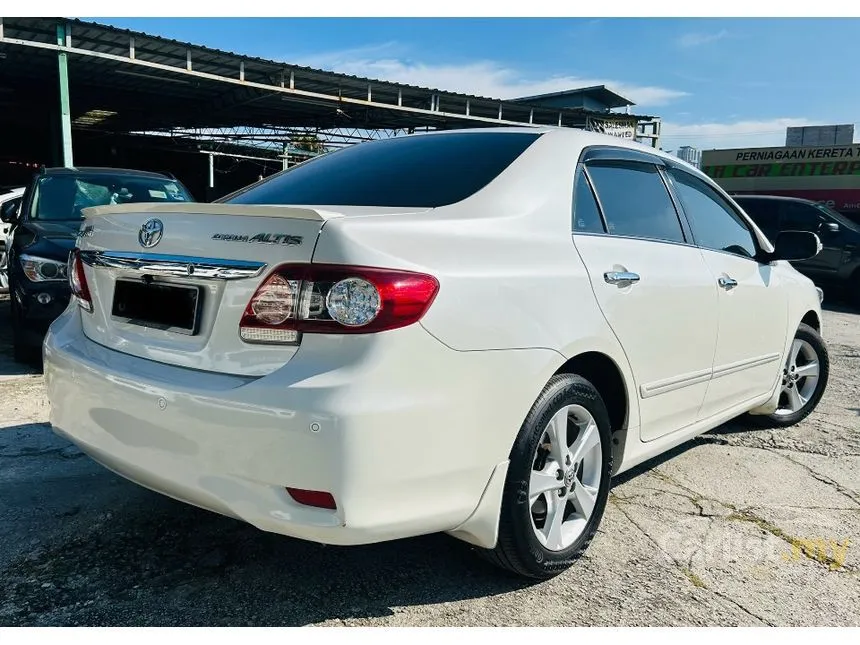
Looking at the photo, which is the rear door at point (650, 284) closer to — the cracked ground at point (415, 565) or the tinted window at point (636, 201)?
the tinted window at point (636, 201)

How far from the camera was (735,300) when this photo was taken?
343 centimetres

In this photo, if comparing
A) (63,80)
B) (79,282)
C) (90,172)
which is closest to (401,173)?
(79,282)

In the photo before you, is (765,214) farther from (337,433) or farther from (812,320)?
(337,433)

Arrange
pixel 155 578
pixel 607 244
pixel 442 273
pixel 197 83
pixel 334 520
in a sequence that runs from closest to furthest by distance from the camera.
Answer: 1. pixel 334 520
2. pixel 442 273
3. pixel 155 578
4. pixel 607 244
5. pixel 197 83

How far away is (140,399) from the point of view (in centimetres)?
209

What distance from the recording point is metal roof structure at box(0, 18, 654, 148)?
13.7 meters

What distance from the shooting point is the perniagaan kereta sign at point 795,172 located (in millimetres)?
14430

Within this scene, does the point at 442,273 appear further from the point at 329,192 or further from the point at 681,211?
the point at 681,211

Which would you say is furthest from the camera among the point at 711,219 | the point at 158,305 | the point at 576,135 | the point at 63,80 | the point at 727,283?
the point at 63,80

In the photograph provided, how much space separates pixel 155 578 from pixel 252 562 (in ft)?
1.06

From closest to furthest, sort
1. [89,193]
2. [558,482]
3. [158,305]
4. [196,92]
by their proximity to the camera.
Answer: [158,305]
[558,482]
[89,193]
[196,92]

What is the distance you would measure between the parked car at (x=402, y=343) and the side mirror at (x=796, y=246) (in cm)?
112

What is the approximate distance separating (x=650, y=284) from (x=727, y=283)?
80 centimetres

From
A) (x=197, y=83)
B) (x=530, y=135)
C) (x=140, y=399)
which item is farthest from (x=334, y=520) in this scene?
(x=197, y=83)
